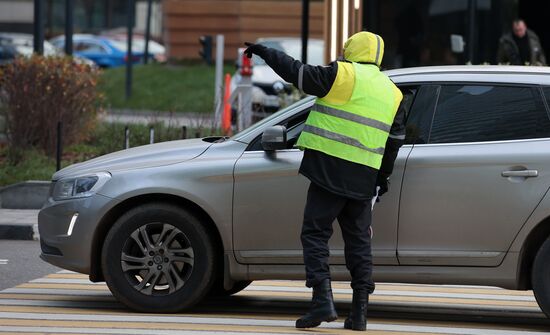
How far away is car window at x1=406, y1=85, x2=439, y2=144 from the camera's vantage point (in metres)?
8.15

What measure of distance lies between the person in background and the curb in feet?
27.8

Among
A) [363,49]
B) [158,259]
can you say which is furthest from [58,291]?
[363,49]

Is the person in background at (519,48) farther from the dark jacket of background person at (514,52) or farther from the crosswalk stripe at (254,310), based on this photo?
the crosswalk stripe at (254,310)

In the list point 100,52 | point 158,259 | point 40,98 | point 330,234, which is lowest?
point 158,259

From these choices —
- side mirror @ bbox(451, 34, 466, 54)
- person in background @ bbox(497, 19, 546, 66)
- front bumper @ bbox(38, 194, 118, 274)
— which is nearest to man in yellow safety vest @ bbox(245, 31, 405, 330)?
front bumper @ bbox(38, 194, 118, 274)

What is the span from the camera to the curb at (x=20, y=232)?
12734mm

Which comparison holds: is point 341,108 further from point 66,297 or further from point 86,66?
point 86,66

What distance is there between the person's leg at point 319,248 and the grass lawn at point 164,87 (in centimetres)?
2022

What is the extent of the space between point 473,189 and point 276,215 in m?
1.16

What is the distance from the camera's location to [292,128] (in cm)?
834

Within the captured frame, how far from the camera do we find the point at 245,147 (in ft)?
27.3

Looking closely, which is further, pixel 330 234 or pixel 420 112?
pixel 420 112

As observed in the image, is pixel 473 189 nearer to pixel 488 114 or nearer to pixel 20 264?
pixel 488 114

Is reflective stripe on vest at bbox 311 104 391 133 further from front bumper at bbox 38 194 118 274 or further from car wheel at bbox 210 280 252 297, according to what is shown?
car wheel at bbox 210 280 252 297
